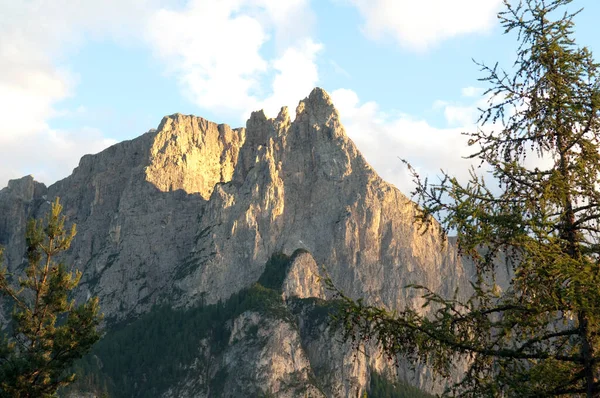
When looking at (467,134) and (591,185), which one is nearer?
(591,185)

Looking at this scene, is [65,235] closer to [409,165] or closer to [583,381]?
[409,165]

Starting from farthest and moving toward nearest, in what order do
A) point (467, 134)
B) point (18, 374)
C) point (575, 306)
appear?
point (18, 374)
point (467, 134)
point (575, 306)

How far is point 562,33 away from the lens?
19.2m

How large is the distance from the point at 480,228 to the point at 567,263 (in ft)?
8.20

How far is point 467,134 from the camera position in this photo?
19828mm

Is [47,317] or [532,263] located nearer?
[532,263]

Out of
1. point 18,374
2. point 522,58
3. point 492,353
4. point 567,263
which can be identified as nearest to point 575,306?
point 567,263

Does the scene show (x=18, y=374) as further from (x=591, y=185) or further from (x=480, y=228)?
(x=591, y=185)

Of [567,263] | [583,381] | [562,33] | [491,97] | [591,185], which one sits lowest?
[583,381]

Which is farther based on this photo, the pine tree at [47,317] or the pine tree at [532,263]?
the pine tree at [47,317]

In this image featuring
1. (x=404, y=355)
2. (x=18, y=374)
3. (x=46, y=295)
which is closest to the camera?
(x=404, y=355)

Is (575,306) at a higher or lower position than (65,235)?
lower

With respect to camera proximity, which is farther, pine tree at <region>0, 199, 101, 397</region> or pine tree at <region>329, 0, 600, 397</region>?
pine tree at <region>0, 199, 101, 397</region>

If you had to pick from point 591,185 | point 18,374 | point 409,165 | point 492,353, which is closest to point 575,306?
point 492,353
